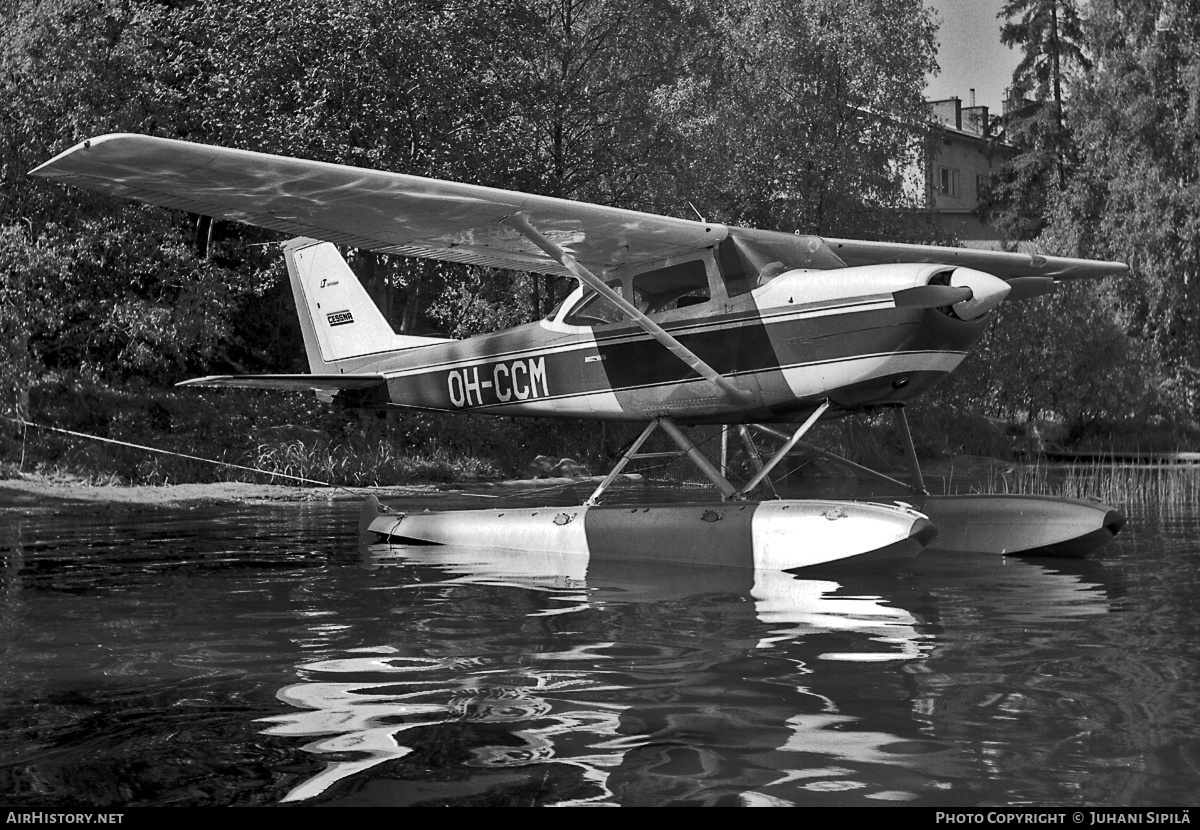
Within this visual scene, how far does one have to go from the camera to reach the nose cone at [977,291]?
Result: 310 inches

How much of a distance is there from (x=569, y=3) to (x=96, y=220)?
10.8m

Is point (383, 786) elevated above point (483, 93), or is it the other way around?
point (483, 93)

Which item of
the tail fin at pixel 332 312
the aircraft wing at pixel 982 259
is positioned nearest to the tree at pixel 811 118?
the aircraft wing at pixel 982 259

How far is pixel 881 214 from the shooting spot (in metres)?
24.6

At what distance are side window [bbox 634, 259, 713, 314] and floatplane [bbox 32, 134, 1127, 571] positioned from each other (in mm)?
16

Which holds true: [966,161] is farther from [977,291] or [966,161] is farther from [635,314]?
[977,291]

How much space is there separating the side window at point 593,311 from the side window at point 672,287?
22 centimetres

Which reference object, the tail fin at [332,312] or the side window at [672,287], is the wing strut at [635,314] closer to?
the side window at [672,287]

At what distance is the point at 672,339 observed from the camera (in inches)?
345

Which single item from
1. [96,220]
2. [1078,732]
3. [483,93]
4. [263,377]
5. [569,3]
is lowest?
[1078,732]

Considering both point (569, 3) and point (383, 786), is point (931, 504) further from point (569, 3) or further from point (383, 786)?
point (569, 3)

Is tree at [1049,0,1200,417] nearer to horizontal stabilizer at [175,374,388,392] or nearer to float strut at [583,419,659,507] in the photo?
horizontal stabilizer at [175,374,388,392]

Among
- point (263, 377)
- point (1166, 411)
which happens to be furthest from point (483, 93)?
point (1166, 411)

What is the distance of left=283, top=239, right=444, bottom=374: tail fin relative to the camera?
11.8m
